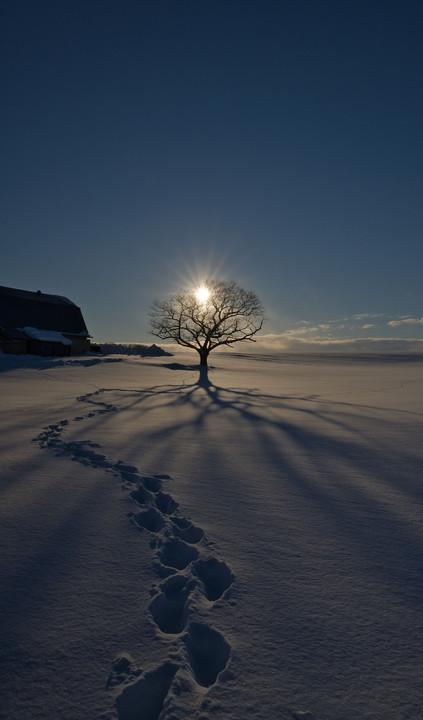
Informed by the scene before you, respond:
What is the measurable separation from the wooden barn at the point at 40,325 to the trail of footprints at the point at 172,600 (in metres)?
32.1

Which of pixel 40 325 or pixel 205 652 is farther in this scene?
pixel 40 325

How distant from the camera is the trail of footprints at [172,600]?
146 centimetres

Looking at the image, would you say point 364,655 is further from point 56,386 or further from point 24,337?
point 24,337

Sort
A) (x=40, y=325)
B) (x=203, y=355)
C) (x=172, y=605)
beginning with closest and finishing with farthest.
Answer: (x=172, y=605)
(x=203, y=355)
(x=40, y=325)

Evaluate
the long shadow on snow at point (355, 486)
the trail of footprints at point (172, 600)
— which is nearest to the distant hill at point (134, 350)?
the long shadow on snow at point (355, 486)

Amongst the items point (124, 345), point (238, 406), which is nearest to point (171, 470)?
point (238, 406)

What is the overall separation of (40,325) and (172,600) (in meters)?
37.6

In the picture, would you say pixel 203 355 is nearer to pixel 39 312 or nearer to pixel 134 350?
pixel 39 312

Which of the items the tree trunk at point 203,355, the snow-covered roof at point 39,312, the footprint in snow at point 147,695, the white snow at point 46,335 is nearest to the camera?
the footprint in snow at point 147,695

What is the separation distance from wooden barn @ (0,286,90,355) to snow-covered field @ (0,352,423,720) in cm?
3025

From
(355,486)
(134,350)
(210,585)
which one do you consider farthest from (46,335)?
(210,585)

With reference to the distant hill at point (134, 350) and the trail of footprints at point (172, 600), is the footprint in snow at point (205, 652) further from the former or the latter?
the distant hill at point (134, 350)

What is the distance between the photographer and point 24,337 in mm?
31734

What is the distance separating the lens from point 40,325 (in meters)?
35.3
